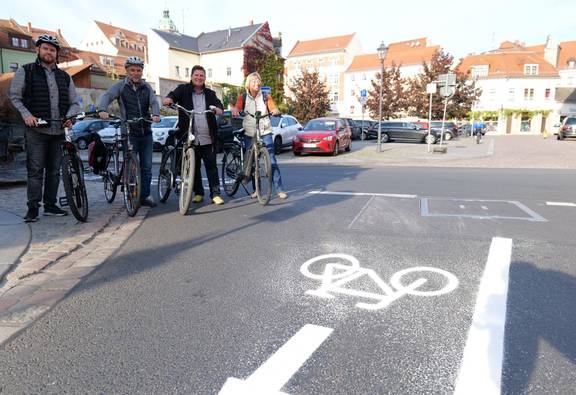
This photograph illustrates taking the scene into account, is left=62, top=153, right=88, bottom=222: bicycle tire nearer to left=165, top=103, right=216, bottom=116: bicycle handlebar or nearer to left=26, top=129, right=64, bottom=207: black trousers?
left=26, top=129, right=64, bottom=207: black trousers

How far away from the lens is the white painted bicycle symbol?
3.28 metres

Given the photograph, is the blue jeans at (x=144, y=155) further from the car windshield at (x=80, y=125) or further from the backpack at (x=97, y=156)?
the car windshield at (x=80, y=125)

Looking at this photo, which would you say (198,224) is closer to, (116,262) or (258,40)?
(116,262)

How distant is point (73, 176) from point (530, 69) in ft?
251

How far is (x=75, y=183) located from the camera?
556 cm

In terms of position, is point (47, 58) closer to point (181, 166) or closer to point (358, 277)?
point (181, 166)

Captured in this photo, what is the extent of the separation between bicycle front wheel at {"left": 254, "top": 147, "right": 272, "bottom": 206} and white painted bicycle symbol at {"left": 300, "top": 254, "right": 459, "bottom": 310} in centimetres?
261

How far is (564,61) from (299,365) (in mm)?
92245

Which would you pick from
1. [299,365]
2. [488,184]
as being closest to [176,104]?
[299,365]

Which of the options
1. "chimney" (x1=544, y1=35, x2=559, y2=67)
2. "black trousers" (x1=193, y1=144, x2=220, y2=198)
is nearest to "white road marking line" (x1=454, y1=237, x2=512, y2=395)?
"black trousers" (x1=193, y1=144, x2=220, y2=198)

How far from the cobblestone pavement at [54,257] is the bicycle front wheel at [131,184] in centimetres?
15

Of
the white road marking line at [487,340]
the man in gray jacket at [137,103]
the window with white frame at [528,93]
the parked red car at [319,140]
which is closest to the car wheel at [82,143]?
the parked red car at [319,140]

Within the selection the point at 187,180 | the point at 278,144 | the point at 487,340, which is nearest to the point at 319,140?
the point at 278,144

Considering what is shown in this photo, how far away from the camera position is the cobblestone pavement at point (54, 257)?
309 centimetres
